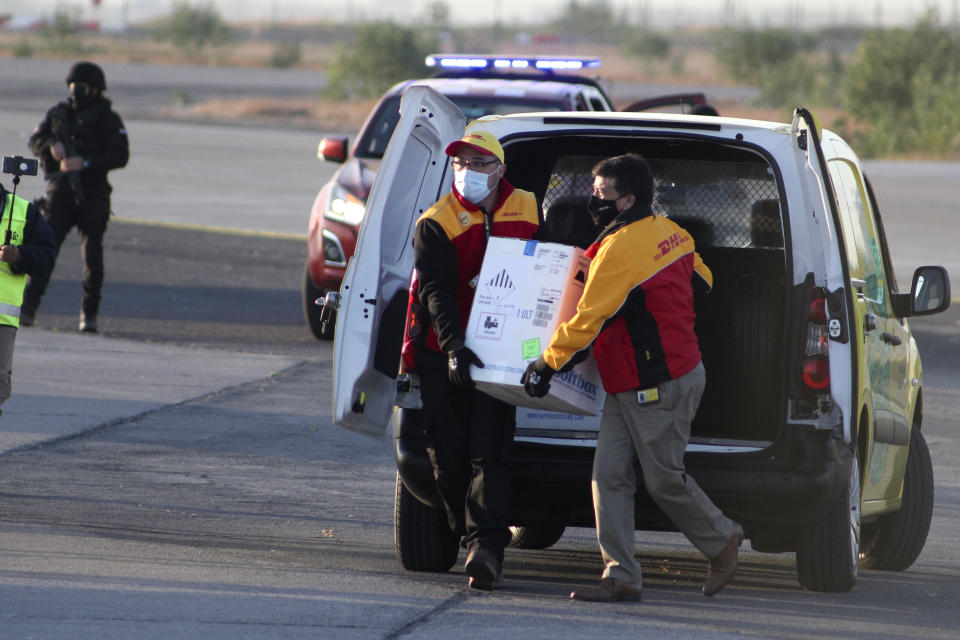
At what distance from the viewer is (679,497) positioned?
5582mm

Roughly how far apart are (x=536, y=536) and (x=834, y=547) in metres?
1.58

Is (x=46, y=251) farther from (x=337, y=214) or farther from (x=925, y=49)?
(x=925, y=49)

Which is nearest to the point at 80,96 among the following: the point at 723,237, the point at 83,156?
the point at 83,156

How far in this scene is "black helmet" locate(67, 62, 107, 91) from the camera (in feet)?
39.4

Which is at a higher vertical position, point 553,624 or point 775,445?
point 775,445

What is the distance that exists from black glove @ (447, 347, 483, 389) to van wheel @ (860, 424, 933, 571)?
2.36 metres

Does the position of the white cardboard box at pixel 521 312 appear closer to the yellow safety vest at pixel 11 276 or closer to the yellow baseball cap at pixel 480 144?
the yellow baseball cap at pixel 480 144

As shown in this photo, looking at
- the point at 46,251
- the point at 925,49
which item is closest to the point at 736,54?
the point at 925,49

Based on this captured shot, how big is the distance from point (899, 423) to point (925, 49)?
131 ft

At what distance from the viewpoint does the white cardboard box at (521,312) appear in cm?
562

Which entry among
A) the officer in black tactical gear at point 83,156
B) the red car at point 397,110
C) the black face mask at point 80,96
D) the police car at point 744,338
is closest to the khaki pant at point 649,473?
the police car at point 744,338

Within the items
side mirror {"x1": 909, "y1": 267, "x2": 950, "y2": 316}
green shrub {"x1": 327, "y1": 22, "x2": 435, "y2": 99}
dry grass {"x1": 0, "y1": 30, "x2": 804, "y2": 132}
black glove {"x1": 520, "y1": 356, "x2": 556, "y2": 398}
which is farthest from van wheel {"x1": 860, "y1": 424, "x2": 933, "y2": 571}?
green shrub {"x1": 327, "y1": 22, "x2": 435, "y2": 99}

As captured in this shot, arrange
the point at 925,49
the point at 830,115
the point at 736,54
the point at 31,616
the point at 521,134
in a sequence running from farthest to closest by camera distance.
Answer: the point at 736,54
the point at 830,115
the point at 925,49
the point at 521,134
the point at 31,616

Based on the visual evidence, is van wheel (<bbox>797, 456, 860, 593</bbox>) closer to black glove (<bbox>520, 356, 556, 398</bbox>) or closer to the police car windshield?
black glove (<bbox>520, 356, 556, 398</bbox>)
